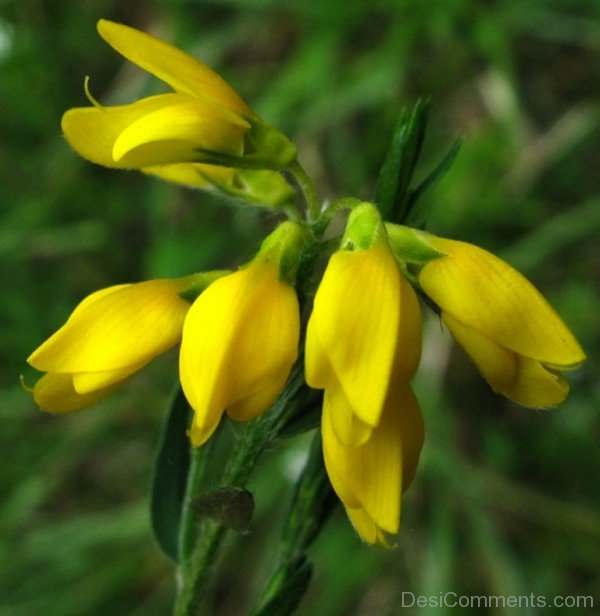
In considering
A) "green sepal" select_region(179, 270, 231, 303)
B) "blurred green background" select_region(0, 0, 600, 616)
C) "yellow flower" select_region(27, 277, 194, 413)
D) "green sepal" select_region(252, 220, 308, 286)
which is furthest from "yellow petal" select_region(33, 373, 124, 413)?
"blurred green background" select_region(0, 0, 600, 616)

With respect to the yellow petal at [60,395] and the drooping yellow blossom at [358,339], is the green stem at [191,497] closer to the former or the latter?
the yellow petal at [60,395]

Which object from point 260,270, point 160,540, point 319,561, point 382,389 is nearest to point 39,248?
point 319,561

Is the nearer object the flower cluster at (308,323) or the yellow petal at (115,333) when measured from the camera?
Answer: the flower cluster at (308,323)

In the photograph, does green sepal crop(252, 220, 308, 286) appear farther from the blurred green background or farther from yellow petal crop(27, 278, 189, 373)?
the blurred green background

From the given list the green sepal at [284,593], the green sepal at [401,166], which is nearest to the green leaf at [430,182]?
the green sepal at [401,166]

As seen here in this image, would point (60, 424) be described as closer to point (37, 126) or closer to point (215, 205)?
point (215, 205)

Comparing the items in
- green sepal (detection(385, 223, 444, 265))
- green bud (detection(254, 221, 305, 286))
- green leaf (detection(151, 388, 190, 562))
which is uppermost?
green bud (detection(254, 221, 305, 286))

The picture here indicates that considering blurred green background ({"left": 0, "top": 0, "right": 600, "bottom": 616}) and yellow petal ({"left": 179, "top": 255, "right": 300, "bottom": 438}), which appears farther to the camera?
blurred green background ({"left": 0, "top": 0, "right": 600, "bottom": 616})
